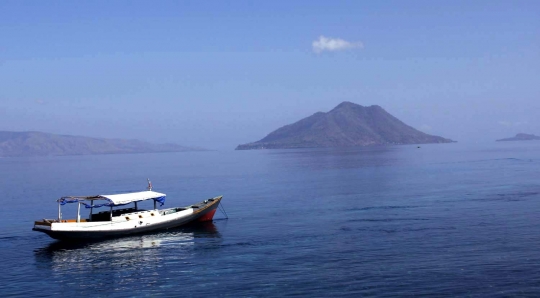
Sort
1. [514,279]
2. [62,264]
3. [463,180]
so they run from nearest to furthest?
[514,279] < [62,264] < [463,180]

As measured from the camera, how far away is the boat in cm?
5631

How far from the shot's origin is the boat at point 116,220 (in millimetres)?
56312

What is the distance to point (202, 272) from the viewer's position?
42.6 m

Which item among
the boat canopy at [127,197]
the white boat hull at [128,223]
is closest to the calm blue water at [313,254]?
the white boat hull at [128,223]

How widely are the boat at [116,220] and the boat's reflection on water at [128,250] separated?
1.10 metres

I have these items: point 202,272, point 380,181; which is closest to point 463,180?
point 380,181

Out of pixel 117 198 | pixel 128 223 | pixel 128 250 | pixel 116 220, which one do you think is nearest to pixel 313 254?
pixel 128 250

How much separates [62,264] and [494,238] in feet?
136

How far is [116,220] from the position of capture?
198 ft

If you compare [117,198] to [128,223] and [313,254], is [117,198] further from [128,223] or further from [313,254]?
[313,254]

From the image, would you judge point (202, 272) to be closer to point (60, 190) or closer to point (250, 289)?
point (250, 289)

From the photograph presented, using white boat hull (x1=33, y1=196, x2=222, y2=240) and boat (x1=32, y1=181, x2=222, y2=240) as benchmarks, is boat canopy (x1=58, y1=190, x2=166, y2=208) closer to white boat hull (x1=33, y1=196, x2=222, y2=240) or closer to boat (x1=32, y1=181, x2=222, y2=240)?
boat (x1=32, y1=181, x2=222, y2=240)

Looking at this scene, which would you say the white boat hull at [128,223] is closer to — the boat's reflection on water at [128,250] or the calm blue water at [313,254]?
the boat's reflection on water at [128,250]

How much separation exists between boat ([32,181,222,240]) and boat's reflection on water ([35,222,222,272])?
110cm
